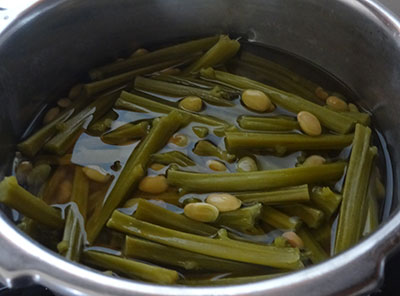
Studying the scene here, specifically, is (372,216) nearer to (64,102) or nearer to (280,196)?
(280,196)

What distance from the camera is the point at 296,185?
1.37 metres

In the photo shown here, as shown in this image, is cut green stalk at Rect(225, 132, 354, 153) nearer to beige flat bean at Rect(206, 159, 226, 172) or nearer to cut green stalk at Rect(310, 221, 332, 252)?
beige flat bean at Rect(206, 159, 226, 172)

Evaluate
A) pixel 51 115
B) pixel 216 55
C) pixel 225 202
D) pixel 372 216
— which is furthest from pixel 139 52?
pixel 372 216

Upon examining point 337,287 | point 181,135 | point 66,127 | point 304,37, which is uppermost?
point 304,37

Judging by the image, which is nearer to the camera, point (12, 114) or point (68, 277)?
point (68, 277)

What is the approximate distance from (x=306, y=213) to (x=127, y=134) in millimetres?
561

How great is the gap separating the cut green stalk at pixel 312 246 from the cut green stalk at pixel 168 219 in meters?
0.22

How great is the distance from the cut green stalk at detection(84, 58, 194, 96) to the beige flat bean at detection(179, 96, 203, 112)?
24 cm

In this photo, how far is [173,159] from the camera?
4.78 ft

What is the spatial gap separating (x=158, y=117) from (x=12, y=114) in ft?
1.44

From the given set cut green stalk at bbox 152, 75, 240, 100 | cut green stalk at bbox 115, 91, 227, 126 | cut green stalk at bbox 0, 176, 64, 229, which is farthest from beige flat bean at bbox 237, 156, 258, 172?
cut green stalk at bbox 0, 176, 64, 229

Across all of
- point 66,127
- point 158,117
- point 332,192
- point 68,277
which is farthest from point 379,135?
point 68,277

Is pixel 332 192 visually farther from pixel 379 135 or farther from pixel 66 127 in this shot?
pixel 66 127

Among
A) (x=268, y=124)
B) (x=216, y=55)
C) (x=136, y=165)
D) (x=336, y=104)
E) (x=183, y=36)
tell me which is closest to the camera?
(x=136, y=165)
